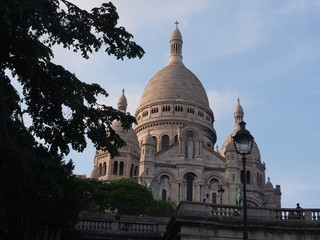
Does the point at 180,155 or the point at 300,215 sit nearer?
the point at 300,215

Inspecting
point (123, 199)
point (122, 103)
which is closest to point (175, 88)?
point (122, 103)

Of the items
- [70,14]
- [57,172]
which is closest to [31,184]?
[57,172]

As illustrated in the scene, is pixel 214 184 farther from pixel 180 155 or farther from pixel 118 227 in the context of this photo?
pixel 118 227

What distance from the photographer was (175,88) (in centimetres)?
10012

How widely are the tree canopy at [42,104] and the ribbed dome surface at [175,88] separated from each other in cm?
7908

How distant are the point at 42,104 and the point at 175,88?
82.2 m

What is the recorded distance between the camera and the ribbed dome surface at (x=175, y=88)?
9900cm

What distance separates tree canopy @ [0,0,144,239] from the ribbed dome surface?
79082 millimetres

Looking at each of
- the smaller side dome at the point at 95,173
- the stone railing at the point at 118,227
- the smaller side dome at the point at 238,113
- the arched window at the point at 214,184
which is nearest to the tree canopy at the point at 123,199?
the arched window at the point at 214,184

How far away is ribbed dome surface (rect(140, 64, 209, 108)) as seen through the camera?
3898 inches

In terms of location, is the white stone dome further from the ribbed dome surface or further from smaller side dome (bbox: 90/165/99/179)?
the ribbed dome surface

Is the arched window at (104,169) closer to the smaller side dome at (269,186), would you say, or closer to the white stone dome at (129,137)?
the white stone dome at (129,137)

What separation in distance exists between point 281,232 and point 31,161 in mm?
11104

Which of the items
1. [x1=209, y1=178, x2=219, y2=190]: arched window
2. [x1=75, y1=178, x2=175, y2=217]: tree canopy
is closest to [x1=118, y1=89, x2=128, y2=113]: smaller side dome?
[x1=209, y1=178, x2=219, y2=190]: arched window
